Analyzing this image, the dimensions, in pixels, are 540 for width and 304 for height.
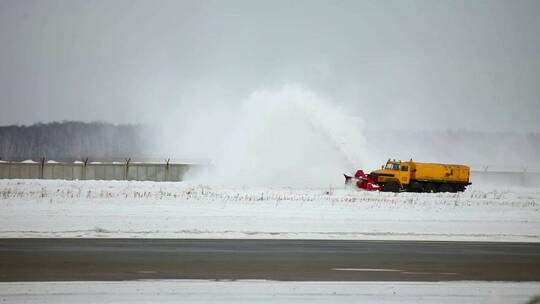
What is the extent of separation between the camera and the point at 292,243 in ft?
51.5

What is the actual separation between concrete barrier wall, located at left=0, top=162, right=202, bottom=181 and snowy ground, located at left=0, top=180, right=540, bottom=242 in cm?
1533

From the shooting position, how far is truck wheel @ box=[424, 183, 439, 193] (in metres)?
41.1

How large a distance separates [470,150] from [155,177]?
58300mm

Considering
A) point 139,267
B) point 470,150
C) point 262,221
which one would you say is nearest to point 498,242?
point 262,221

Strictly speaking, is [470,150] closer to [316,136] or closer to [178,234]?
[316,136]

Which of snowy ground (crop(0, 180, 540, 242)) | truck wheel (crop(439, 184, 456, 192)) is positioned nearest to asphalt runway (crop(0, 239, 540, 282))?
snowy ground (crop(0, 180, 540, 242))

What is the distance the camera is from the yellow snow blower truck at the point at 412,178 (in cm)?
3962

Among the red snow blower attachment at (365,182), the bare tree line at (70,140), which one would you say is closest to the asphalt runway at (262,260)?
the red snow blower attachment at (365,182)

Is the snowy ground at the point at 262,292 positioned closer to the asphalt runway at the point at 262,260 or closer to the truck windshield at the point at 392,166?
the asphalt runway at the point at 262,260

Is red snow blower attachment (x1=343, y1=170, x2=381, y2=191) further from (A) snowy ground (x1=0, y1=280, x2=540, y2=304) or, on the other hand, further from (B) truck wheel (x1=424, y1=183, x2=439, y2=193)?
(A) snowy ground (x1=0, y1=280, x2=540, y2=304)

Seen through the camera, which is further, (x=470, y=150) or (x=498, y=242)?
(x=470, y=150)

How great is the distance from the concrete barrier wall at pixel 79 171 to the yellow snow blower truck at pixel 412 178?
17029mm

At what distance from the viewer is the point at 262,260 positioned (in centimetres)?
1282

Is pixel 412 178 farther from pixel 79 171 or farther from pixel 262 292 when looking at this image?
pixel 262 292
